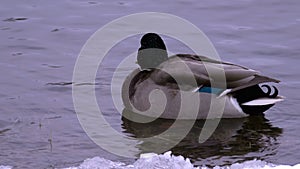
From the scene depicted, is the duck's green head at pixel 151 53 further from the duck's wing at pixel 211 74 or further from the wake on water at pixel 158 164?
the wake on water at pixel 158 164

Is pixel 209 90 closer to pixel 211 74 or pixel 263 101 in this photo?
pixel 211 74

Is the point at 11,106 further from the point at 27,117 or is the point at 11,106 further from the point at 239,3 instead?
the point at 239,3

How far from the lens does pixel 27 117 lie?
22.5 ft

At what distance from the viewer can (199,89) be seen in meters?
6.80

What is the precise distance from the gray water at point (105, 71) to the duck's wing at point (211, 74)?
372 millimetres

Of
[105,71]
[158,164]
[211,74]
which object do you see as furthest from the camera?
[105,71]

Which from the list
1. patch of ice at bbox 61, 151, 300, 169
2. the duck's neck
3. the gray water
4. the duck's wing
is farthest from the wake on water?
the duck's neck

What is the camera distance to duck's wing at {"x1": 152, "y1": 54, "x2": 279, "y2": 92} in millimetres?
6754

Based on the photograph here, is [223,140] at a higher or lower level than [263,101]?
lower

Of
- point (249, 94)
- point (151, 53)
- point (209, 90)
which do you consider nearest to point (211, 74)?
point (209, 90)

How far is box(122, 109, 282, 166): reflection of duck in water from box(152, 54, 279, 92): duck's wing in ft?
1.16

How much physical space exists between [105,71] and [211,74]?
1.65m

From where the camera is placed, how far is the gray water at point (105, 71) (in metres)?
6.13

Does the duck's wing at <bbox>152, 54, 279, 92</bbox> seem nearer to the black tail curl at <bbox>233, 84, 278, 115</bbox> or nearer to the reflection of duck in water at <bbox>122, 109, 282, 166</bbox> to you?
the black tail curl at <bbox>233, 84, 278, 115</bbox>
